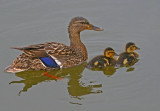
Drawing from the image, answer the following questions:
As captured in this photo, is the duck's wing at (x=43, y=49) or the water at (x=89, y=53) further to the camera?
the duck's wing at (x=43, y=49)

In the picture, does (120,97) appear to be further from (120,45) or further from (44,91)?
(120,45)

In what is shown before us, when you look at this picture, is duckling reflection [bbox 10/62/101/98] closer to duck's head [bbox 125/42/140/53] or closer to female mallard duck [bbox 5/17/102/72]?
female mallard duck [bbox 5/17/102/72]

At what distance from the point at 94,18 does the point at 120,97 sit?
3.05 m

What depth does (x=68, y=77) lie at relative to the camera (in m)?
7.16

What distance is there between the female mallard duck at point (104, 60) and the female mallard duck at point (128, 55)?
0.44 ft

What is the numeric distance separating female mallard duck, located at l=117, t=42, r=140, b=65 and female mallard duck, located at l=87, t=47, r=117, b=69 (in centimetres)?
13

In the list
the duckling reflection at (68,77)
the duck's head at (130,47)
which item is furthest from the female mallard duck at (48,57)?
the duck's head at (130,47)

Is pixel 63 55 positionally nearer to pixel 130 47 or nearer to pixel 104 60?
pixel 104 60

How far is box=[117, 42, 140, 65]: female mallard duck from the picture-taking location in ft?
24.0

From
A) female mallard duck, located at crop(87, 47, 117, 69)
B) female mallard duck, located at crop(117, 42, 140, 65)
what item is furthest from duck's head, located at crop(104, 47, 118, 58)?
female mallard duck, located at crop(117, 42, 140, 65)

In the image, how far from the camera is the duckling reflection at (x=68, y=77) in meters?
6.68

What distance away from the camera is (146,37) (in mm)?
8281

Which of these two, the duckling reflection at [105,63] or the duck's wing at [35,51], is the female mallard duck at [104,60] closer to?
the duckling reflection at [105,63]

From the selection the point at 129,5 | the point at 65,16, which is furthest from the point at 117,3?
the point at 65,16
